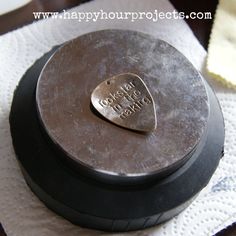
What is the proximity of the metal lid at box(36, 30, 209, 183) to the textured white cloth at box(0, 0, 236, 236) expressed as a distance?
91 mm

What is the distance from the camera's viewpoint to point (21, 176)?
614 millimetres

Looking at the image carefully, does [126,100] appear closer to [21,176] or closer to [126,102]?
[126,102]

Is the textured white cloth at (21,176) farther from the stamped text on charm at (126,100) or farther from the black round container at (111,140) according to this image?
the stamped text on charm at (126,100)

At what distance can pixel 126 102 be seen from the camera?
0.57 metres

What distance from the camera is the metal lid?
0.53m

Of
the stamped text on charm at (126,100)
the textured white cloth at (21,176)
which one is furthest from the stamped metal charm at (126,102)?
the textured white cloth at (21,176)

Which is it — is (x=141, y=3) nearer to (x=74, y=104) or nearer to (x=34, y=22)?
(x=34, y=22)

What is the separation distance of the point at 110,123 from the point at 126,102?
3 cm

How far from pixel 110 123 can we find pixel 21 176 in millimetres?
138

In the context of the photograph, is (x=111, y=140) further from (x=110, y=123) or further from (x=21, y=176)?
(x=21, y=176)

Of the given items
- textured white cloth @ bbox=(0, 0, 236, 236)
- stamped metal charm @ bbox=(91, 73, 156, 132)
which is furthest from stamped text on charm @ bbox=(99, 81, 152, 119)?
textured white cloth @ bbox=(0, 0, 236, 236)

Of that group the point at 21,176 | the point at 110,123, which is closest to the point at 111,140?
the point at 110,123

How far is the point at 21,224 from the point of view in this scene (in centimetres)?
59

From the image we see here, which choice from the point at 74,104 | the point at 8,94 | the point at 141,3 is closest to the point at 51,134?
the point at 74,104
